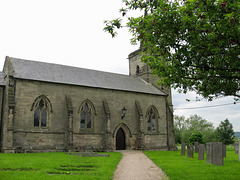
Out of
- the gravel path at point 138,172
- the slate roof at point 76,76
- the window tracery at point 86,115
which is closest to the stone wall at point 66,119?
the window tracery at point 86,115

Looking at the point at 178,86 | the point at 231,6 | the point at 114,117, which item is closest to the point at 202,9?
the point at 231,6

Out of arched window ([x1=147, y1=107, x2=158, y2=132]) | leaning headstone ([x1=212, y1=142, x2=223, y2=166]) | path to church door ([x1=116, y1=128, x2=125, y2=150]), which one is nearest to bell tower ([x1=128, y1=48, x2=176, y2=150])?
arched window ([x1=147, y1=107, x2=158, y2=132])

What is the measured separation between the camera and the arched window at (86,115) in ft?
87.2

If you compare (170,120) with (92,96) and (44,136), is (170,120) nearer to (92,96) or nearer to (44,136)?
(92,96)

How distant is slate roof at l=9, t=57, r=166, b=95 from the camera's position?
2498 cm

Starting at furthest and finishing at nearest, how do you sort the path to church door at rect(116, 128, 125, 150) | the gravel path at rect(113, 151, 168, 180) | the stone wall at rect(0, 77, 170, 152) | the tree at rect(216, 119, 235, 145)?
the tree at rect(216, 119, 235, 145) < the path to church door at rect(116, 128, 125, 150) < the stone wall at rect(0, 77, 170, 152) < the gravel path at rect(113, 151, 168, 180)

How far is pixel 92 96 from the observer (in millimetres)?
27406

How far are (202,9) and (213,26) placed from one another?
3.11 feet

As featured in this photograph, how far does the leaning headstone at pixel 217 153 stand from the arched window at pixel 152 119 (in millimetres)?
17580

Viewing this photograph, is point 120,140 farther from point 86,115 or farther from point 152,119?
point 152,119

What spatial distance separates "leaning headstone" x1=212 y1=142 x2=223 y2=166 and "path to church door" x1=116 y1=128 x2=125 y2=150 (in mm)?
16013

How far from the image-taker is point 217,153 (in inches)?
547

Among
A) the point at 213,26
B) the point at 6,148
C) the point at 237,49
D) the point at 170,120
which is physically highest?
the point at 213,26

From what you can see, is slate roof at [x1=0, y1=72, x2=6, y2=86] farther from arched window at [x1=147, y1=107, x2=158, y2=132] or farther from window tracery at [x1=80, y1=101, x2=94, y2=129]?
arched window at [x1=147, y1=107, x2=158, y2=132]
